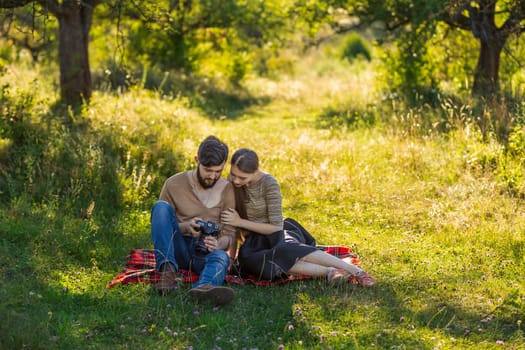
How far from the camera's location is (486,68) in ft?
42.0

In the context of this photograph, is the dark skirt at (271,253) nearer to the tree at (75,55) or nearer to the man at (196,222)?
the man at (196,222)

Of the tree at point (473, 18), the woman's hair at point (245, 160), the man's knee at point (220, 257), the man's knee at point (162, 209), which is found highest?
the tree at point (473, 18)

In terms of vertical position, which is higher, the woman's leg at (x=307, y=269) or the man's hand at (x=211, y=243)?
the man's hand at (x=211, y=243)

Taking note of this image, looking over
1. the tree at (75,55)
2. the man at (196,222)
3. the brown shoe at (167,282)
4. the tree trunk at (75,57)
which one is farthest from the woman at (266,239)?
the tree trunk at (75,57)

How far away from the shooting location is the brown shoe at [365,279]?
550cm

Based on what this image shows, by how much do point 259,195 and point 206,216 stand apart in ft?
1.47

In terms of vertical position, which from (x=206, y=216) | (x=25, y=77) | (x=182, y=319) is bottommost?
(x=182, y=319)

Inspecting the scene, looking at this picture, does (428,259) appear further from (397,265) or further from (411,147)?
(411,147)

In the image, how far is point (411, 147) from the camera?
9359 millimetres

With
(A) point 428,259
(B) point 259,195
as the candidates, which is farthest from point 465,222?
(B) point 259,195

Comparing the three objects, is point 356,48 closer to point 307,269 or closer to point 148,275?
point 307,269

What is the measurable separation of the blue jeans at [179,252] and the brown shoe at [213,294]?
0.15m

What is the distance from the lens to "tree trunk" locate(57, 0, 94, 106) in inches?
422

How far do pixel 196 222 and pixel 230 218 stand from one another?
0.26 meters
